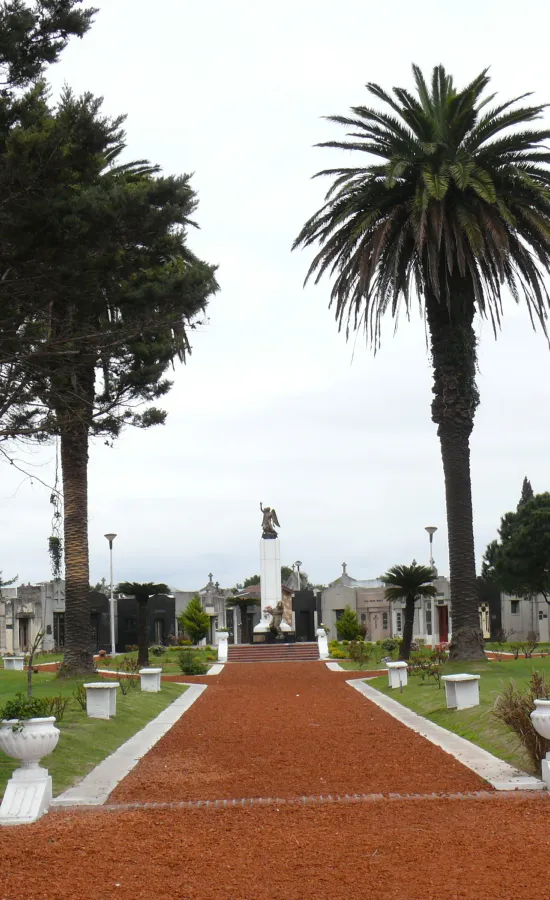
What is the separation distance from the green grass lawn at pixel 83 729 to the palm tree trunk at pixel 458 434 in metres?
7.59

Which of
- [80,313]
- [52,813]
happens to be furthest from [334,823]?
[80,313]

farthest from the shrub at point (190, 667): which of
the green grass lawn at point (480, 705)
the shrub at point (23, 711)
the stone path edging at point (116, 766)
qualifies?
the shrub at point (23, 711)

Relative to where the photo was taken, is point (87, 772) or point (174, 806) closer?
point (174, 806)

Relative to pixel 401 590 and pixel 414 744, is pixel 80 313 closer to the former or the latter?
pixel 414 744

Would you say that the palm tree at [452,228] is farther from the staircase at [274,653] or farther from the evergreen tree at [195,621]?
the evergreen tree at [195,621]

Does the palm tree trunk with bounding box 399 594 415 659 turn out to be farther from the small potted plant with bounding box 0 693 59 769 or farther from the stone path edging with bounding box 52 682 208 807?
the small potted plant with bounding box 0 693 59 769

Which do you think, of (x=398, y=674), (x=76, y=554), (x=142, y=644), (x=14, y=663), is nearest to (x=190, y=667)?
(x=142, y=644)

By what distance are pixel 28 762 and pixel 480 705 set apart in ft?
30.2

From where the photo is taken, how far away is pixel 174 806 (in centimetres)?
906

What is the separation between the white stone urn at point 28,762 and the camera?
8.76 metres

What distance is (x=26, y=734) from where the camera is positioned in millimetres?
8977

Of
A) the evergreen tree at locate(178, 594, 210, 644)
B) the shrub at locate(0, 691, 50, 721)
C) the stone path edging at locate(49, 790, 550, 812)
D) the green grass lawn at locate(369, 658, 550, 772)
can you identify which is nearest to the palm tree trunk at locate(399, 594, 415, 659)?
the green grass lawn at locate(369, 658, 550, 772)

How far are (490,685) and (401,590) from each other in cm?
1267

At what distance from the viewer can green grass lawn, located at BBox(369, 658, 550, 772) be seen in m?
12.1
